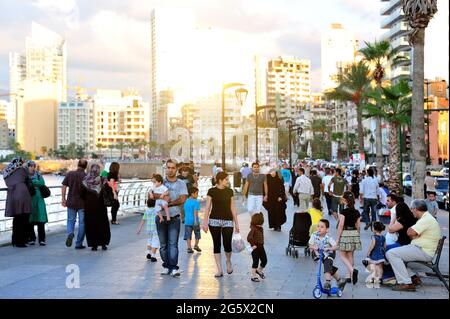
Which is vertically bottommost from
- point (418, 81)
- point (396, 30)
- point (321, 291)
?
point (321, 291)

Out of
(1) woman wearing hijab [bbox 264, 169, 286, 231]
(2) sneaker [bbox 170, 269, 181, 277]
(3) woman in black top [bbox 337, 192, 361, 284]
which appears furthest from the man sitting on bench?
(1) woman wearing hijab [bbox 264, 169, 286, 231]

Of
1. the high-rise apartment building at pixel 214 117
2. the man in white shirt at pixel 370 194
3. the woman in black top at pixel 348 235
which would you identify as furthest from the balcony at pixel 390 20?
the woman in black top at pixel 348 235

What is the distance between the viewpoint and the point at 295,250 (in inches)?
465

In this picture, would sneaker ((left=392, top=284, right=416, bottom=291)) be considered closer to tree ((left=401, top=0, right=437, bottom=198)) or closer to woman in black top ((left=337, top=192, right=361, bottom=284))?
woman in black top ((left=337, top=192, right=361, bottom=284))

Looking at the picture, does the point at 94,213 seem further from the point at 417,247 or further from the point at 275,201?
the point at 417,247

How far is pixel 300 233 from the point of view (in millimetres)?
11891

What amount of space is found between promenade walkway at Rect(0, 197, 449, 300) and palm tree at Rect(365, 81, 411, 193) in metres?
15.6

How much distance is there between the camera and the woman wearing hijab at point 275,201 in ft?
54.1

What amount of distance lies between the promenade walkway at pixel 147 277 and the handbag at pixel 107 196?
37.5 inches

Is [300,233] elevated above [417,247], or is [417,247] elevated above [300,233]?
[417,247]

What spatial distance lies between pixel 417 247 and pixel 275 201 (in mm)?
7601

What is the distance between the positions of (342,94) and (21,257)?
38.6 m

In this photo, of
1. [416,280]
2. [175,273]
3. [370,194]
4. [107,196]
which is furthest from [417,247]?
[370,194]
